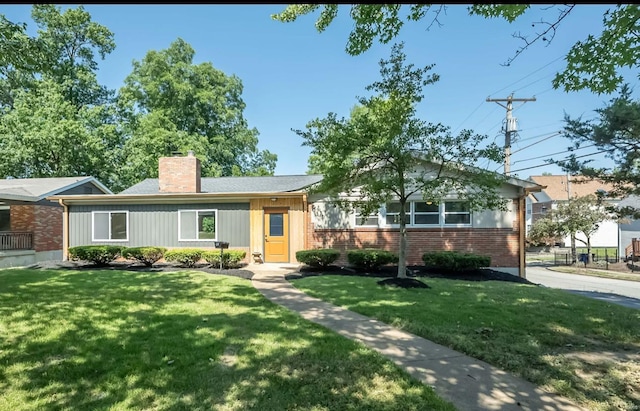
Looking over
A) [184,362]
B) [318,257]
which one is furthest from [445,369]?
[318,257]

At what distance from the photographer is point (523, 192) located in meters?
13.1

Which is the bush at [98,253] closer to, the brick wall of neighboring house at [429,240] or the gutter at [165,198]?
the gutter at [165,198]

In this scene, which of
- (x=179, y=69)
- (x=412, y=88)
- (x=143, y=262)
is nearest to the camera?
(x=412, y=88)

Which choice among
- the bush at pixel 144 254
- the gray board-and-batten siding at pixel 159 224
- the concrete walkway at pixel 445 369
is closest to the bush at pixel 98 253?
the bush at pixel 144 254

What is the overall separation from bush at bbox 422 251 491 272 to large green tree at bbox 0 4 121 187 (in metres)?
23.3

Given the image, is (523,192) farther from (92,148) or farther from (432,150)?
(92,148)

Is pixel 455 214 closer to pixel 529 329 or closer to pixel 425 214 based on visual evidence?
pixel 425 214

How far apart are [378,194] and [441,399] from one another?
6541 millimetres

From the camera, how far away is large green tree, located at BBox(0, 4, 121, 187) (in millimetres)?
24406

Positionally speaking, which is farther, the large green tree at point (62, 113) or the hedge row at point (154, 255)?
the large green tree at point (62, 113)

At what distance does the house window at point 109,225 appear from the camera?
50.8 feet

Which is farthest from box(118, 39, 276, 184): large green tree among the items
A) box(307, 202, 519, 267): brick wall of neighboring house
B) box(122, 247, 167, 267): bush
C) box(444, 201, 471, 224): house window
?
box(444, 201, 471, 224): house window

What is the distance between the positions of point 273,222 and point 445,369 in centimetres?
1103

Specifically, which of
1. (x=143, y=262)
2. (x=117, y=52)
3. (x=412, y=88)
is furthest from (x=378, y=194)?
(x=117, y=52)
